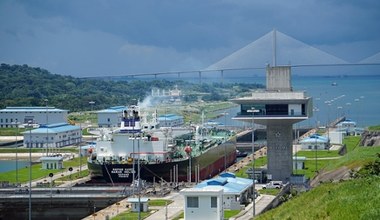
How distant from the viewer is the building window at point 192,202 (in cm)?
2648

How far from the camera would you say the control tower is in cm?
3925

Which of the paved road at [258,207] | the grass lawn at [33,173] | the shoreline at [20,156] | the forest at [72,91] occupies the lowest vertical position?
the paved road at [258,207]

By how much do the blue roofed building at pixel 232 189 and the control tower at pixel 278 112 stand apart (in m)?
5.67

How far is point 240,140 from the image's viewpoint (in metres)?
76.2

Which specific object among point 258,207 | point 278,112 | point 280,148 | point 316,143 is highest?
point 278,112

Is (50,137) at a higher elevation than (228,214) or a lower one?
higher

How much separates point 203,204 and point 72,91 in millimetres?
115352

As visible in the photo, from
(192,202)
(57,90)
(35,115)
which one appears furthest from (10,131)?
(192,202)

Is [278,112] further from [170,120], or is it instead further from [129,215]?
[170,120]

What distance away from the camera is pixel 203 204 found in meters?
26.5

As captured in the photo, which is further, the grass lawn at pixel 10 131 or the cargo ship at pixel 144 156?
the grass lawn at pixel 10 131

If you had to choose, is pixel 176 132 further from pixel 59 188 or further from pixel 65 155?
pixel 59 188

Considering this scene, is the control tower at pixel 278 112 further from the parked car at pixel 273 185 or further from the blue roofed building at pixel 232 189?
the blue roofed building at pixel 232 189

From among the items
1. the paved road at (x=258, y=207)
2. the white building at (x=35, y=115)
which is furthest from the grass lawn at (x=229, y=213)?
the white building at (x=35, y=115)
